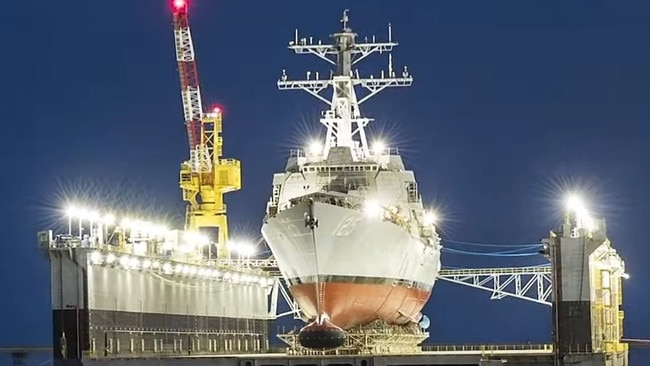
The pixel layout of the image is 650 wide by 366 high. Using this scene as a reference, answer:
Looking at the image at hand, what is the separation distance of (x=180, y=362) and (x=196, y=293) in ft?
43.1

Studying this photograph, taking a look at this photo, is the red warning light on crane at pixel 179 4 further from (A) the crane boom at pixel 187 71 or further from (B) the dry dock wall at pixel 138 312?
(B) the dry dock wall at pixel 138 312

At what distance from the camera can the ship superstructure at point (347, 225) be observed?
6519cm

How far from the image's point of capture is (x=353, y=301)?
6569 cm

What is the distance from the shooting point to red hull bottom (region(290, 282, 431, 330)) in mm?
65250

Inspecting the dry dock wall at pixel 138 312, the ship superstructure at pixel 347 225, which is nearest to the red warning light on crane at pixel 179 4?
the ship superstructure at pixel 347 225

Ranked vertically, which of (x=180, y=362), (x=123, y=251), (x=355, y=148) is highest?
(x=355, y=148)

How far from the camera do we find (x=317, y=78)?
83875 millimetres

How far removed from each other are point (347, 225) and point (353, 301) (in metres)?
3.77


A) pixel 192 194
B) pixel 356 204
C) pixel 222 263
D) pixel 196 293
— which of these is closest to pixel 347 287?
pixel 356 204

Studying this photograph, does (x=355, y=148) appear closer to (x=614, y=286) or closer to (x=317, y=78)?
(x=317, y=78)

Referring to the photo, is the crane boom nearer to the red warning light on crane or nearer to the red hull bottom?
the red warning light on crane

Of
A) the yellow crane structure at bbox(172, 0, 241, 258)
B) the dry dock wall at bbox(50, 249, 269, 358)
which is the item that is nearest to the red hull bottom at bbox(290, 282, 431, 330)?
the dry dock wall at bbox(50, 249, 269, 358)

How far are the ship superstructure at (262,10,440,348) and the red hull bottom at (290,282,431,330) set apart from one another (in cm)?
5

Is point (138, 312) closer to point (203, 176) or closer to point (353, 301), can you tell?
point (353, 301)
